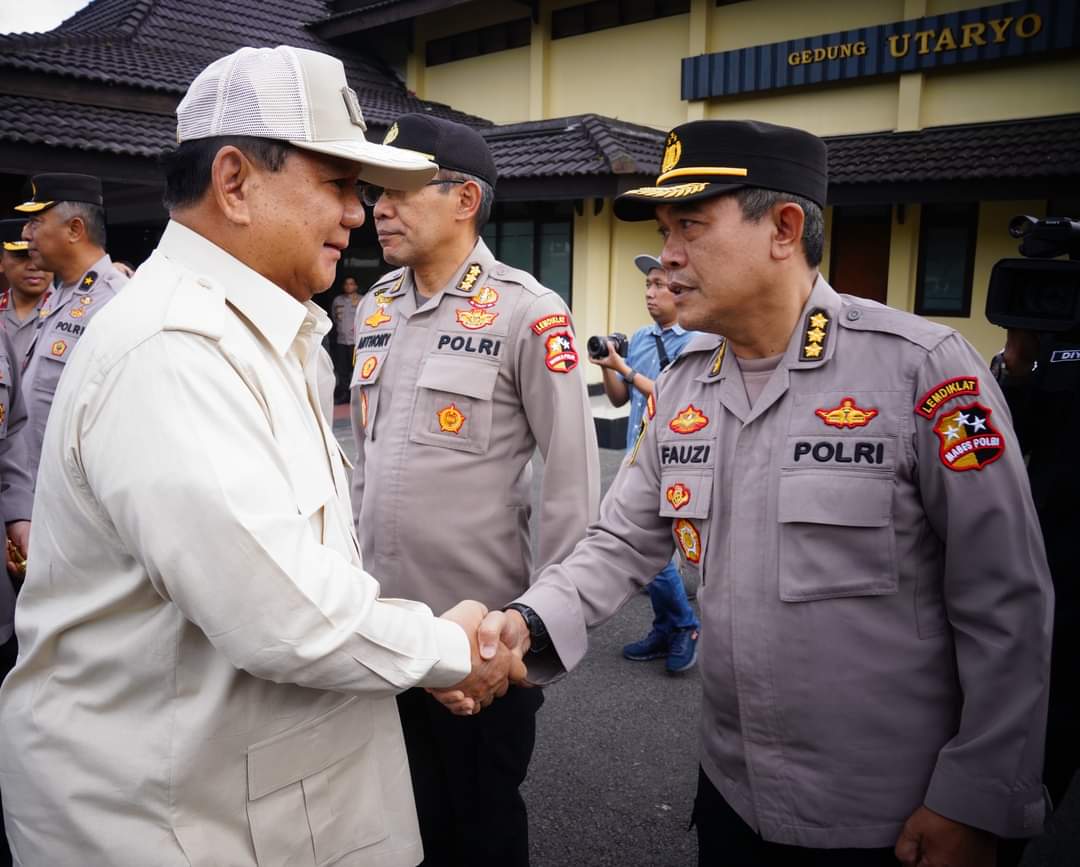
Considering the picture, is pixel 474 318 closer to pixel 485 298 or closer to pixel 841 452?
pixel 485 298

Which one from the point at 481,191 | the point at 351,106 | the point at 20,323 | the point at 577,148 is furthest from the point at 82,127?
the point at 351,106

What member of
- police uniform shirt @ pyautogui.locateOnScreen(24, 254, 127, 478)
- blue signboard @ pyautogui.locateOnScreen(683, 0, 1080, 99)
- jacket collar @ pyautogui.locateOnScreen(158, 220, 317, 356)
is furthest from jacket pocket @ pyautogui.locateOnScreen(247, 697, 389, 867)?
blue signboard @ pyautogui.locateOnScreen(683, 0, 1080, 99)

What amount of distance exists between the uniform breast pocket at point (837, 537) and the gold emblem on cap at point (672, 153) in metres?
0.69

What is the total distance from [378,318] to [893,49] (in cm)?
1046

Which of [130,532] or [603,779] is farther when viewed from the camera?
[603,779]

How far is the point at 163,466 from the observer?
115 cm

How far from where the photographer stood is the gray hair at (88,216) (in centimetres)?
412

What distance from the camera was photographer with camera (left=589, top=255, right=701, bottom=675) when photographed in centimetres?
411

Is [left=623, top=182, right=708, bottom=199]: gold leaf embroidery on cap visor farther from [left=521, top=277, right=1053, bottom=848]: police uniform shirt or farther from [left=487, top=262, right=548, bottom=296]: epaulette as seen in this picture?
[left=487, top=262, right=548, bottom=296]: epaulette

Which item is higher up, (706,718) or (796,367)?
(796,367)

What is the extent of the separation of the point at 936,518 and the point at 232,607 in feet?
3.76

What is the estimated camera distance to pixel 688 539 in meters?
1.78

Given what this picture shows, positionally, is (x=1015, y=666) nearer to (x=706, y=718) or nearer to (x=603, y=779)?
(x=706, y=718)

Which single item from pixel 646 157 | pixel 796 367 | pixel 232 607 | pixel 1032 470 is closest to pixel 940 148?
pixel 646 157
